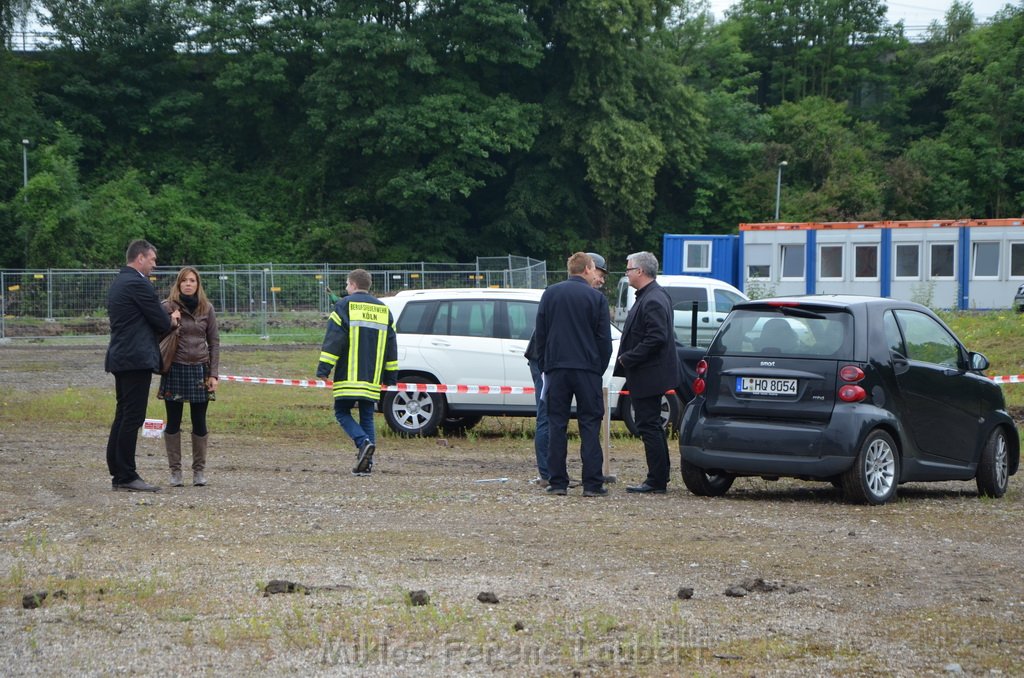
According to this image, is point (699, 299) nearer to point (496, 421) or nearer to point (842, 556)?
point (496, 421)

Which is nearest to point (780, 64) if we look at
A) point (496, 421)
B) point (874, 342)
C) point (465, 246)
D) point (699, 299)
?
point (465, 246)

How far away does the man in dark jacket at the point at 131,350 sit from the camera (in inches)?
406

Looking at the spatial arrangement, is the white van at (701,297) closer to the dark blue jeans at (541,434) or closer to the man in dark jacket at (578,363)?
the dark blue jeans at (541,434)

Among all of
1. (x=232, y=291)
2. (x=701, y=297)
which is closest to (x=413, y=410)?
(x=701, y=297)

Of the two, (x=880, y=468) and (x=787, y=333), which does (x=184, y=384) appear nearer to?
(x=787, y=333)

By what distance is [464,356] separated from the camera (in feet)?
52.8

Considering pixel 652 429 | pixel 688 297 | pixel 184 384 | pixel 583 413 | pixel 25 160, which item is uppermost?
pixel 25 160

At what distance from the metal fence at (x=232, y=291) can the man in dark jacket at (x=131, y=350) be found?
2524cm

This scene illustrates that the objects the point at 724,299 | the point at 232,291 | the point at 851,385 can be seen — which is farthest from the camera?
the point at 232,291

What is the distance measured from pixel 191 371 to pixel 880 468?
5512mm

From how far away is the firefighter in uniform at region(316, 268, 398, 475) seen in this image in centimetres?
1207

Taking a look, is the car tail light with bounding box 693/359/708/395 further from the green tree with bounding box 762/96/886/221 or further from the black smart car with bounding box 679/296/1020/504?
the green tree with bounding box 762/96/886/221

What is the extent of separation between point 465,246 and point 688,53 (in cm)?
2021

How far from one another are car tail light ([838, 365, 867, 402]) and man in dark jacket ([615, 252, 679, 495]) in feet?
4.43
